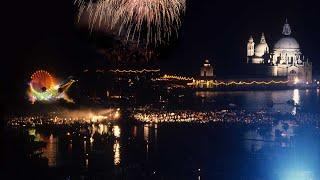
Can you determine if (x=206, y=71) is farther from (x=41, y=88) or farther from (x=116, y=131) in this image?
(x=116, y=131)

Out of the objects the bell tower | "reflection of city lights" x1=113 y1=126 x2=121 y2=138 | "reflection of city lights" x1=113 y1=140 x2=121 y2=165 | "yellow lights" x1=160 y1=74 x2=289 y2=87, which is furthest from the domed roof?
"reflection of city lights" x1=113 y1=140 x2=121 y2=165

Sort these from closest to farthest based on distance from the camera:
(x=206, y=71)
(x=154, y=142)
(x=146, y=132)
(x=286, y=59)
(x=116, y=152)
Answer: (x=116, y=152) → (x=154, y=142) → (x=146, y=132) → (x=206, y=71) → (x=286, y=59)

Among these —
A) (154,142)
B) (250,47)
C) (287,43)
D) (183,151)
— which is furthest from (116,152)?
(250,47)

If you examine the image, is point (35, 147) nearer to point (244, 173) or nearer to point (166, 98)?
point (244, 173)

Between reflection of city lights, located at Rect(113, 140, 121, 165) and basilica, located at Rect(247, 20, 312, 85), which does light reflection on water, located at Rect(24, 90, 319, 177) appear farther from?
basilica, located at Rect(247, 20, 312, 85)

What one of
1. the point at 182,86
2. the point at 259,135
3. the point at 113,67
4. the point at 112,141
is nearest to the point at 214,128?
the point at 259,135

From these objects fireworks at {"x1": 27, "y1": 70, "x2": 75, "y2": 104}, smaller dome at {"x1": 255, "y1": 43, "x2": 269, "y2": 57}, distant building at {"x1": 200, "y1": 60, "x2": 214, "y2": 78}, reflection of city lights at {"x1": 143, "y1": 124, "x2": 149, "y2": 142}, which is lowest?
reflection of city lights at {"x1": 143, "y1": 124, "x2": 149, "y2": 142}
